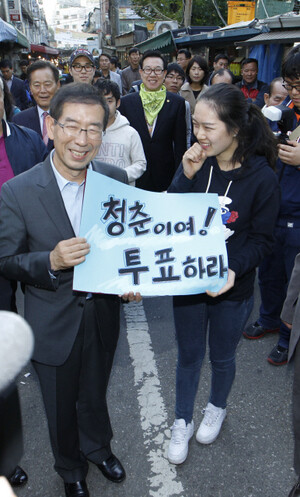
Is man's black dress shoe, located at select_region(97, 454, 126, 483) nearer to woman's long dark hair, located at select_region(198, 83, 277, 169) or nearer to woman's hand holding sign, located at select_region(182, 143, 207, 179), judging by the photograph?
woman's hand holding sign, located at select_region(182, 143, 207, 179)

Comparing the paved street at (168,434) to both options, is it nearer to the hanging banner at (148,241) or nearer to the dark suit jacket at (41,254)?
the dark suit jacket at (41,254)

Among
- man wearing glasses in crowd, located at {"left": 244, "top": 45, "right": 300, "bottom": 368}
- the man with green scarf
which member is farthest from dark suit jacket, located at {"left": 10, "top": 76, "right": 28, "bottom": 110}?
man wearing glasses in crowd, located at {"left": 244, "top": 45, "right": 300, "bottom": 368}

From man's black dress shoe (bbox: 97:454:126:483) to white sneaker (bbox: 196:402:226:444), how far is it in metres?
0.48

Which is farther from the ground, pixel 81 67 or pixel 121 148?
pixel 81 67

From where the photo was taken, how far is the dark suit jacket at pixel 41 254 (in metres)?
Result: 1.72

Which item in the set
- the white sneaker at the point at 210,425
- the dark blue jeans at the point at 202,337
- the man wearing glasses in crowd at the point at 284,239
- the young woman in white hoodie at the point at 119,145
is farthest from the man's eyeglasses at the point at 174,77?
the white sneaker at the point at 210,425

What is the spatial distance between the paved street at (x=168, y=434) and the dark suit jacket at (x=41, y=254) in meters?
0.87

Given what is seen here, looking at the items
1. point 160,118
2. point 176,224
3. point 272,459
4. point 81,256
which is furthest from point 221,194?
point 160,118

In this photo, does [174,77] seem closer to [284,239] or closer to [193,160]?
[284,239]

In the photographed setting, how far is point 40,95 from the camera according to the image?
11.9 ft

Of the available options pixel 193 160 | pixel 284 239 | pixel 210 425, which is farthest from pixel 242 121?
pixel 210 425

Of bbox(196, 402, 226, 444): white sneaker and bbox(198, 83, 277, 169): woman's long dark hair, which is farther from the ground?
bbox(198, 83, 277, 169): woman's long dark hair

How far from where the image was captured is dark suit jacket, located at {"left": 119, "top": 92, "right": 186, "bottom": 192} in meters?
4.38

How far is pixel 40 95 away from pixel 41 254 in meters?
2.38
